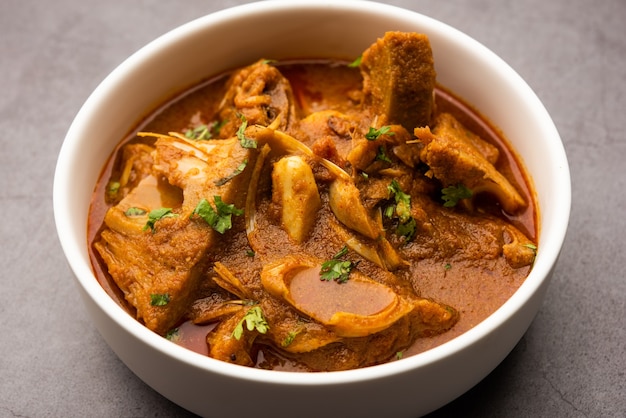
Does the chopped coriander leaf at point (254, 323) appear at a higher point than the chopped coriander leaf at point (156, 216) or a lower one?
lower

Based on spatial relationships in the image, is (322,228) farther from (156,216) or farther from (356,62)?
(356,62)

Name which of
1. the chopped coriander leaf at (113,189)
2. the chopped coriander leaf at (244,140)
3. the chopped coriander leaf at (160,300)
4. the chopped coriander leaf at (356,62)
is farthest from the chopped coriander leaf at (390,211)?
the chopped coriander leaf at (113,189)

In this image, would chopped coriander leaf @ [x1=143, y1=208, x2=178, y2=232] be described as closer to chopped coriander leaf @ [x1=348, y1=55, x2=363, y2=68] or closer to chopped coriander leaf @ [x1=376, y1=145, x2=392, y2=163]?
chopped coriander leaf @ [x1=376, y1=145, x2=392, y2=163]

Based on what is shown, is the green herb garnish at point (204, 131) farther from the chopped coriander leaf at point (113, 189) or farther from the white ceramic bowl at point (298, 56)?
the chopped coriander leaf at point (113, 189)

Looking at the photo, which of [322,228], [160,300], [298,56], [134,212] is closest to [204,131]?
[134,212]

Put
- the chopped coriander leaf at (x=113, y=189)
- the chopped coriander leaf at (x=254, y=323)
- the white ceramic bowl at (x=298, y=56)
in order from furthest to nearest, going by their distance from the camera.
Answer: the chopped coriander leaf at (x=113, y=189) < the chopped coriander leaf at (x=254, y=323) < the white ceramic bowl at (x=298, y=56)

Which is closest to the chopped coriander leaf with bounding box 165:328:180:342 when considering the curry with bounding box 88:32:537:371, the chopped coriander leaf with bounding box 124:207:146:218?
the curry with bounding box 88:32:537:371

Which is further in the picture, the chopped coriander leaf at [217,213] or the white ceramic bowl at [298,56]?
the chopped coriander leaf at [217,213]
